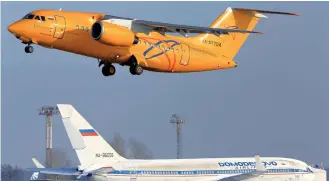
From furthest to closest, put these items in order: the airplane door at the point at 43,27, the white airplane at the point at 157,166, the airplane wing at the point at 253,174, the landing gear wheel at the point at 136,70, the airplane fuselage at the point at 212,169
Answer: the airplane wing at the point at 253,174 → the airplane fuselage at the point at 212,169 → the white airplane at the point at 157,166 → the landing gear wheel at the point at 136,70 → the airplane door at the point at 43,27

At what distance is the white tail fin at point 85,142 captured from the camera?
5844 cm

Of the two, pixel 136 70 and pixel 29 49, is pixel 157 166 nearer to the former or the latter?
pixel 136 70

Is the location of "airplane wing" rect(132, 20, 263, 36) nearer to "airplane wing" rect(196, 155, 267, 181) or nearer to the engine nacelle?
the engine nacelle

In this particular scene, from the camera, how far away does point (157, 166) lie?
2339 inches

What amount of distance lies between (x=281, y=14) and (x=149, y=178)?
13.4m

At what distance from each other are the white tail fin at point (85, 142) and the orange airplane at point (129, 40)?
33.1 ft

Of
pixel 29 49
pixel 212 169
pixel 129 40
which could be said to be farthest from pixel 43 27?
pixel 212 169

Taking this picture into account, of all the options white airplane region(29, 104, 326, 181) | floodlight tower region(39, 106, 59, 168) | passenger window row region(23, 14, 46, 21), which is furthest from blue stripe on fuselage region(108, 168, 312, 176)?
floodlight tower region(39, 106, 59, 168)

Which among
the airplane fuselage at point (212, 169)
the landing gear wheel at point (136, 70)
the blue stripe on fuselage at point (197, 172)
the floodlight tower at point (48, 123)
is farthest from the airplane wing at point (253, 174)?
the floodlight tower at point (48, 123)

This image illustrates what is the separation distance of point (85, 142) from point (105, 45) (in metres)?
13.8

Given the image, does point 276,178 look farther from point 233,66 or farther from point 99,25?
point 99,25

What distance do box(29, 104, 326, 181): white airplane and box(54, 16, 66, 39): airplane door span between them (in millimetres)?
13360

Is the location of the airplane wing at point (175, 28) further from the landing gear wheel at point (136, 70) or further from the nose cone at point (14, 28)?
the nose cone at point (14, 28)

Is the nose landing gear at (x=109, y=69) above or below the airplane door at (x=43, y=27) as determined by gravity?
below
